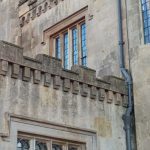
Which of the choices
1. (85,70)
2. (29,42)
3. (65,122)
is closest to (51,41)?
(29,42)

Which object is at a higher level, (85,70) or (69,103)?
(85,70)

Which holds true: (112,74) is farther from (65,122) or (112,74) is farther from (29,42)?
(29,42)

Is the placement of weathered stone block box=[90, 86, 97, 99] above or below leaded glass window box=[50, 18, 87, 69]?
below

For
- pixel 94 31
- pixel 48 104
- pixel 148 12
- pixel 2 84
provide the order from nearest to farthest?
pixel 2 84 → pixel 48 104 → pixel 148 12 → pixel 94 31

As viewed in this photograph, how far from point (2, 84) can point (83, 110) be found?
2564 millimetres

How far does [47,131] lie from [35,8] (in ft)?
28.9

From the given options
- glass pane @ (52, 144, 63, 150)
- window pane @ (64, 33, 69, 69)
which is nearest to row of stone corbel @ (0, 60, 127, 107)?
glass pane @ (52, 144, 63, 150)

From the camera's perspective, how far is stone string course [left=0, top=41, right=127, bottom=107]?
34.4 ft

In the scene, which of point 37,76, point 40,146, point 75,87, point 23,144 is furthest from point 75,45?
point 23,144

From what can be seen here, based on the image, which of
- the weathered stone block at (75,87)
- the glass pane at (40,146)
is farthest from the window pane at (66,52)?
→ the glass pane at (40,146)

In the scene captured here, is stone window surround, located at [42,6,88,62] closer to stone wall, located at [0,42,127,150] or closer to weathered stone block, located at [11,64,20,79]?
stone wall, located at [0,42,127,150]

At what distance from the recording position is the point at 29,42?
1847 centimetres

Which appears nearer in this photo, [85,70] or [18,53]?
[18,53]

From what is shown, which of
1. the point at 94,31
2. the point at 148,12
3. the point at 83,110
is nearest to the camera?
the point at 83,110
